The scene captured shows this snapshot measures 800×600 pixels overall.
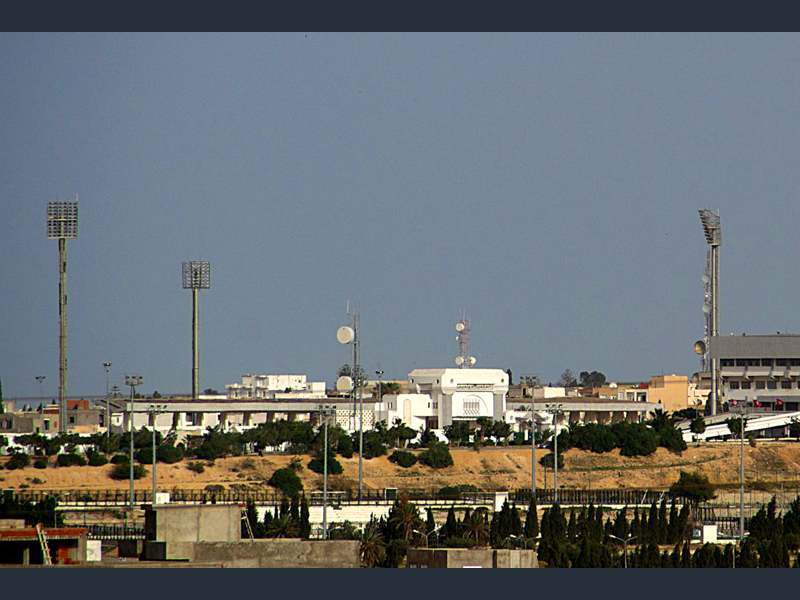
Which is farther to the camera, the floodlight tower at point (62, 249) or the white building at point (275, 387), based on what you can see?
the white building at point (275, 387)

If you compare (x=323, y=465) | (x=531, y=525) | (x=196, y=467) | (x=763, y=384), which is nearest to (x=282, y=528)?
(x=531, y=525)

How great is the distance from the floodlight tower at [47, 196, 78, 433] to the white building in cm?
3031

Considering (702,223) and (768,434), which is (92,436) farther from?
(702,223)

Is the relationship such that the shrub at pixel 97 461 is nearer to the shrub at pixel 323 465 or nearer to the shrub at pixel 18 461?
the shrub at pixel 18 461

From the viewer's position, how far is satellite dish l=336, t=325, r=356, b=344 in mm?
107688

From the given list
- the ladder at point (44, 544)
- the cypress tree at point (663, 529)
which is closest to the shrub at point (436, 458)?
the cypress tree at point (663, 529)

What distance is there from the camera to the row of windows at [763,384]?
4988 inches

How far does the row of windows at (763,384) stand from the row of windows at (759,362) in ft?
4.51

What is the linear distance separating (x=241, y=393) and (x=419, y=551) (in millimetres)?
105700

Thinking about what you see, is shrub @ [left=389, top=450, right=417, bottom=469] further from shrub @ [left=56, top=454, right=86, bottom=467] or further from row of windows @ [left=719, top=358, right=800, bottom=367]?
row of windows @ [left=719, top=358, right=800, bottom=367]

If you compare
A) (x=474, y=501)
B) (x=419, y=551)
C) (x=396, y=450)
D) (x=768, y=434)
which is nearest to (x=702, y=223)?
(x=768, y=434)

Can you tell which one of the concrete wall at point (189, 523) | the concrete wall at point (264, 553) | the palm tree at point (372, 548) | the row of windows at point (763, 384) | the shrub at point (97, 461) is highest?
the row of windows at point (763, 384)

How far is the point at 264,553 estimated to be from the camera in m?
41.6

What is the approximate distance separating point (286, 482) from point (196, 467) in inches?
305
